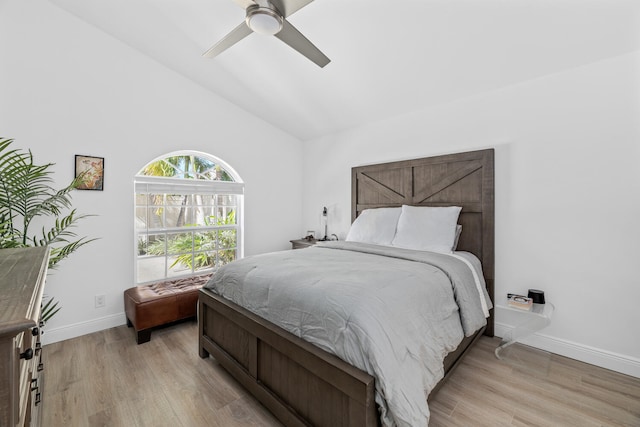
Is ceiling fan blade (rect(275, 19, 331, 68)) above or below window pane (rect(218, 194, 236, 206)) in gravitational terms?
above

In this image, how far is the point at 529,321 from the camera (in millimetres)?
2484

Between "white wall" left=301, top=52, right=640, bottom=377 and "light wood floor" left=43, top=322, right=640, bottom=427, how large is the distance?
1.17 feet

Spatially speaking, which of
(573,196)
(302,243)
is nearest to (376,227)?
(302,243)

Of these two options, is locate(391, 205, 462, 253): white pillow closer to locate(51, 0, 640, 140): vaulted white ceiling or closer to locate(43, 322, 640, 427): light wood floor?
locate(43, 322, 640, 427): light wood floor

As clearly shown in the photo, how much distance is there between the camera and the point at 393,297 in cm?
146

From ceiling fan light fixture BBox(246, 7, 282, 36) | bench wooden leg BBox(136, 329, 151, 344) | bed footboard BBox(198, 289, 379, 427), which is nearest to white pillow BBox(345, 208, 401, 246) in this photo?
bed footboard BBox(198, 289, 379, 427)

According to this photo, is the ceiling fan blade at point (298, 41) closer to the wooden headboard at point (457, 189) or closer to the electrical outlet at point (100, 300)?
the wooden headboard at point (457, 189)

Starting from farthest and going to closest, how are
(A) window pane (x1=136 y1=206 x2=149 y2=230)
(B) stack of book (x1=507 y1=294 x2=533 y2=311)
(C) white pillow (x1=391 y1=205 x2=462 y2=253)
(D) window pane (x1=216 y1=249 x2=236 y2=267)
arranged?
(D) window pane (x1=216 y1=249 x2=236 y2=267)
(A) window pane (x1=136 y1=206 x2=149 y2=230)
(C) white pillow (x1=391 y1=205 x2=462 y2=253)
(B) stack of book (x1=507 y1=294 x2=533 y2=311)

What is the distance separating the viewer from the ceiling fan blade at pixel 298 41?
73.6 inches

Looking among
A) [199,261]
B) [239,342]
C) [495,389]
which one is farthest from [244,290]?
[199,261]

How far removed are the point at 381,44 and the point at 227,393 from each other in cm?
297

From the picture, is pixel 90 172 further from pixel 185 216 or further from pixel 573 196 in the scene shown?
pixel 573 196

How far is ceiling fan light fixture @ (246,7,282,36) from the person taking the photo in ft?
5.60

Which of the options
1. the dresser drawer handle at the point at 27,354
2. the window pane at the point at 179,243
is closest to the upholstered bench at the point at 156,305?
the window pane at the point at 179,243
